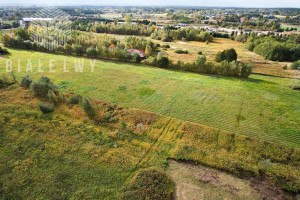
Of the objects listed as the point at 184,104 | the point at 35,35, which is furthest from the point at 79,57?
the point at 184,104

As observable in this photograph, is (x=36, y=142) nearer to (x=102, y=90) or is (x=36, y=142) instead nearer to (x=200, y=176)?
(x=102, y=90)

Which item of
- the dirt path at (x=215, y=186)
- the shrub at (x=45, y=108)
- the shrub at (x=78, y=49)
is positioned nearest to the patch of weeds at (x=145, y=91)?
the shrub at (x=45, y=108)

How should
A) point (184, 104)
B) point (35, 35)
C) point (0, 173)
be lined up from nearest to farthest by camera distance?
point (0, 173), point (184, 104), point (35, 35)

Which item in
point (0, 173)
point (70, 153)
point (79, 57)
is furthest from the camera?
point (79, 57)

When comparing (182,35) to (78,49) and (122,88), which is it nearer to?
(78,49)

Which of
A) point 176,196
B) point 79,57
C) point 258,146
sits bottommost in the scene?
point 176,196

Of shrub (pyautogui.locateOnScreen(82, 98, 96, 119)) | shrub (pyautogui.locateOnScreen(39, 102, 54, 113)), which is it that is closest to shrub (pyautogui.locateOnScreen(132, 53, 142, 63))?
shrub (pyautogui.locateOnScreen(82, 98, 96, 119))
